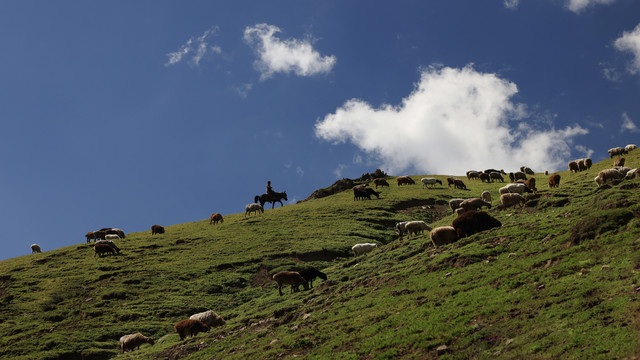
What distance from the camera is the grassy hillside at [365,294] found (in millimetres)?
12430

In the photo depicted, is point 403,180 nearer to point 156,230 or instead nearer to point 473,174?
point 473,174

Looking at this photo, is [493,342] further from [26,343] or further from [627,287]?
[26,343]

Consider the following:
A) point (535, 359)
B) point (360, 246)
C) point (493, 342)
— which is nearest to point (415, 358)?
point (493, 342)

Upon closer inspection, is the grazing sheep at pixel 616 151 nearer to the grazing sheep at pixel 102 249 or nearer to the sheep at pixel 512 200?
the sheep at pixel 512 200

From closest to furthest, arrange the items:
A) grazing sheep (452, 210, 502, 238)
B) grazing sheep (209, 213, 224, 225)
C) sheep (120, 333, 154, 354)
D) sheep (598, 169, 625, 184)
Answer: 1. grazing sheep (452, 210, 502, 238)
2. sheep (120, 333, 154, 354)
3. sheep (598, 169, 625, 184)
4. grazing sheep (209, 213, 224, 225)

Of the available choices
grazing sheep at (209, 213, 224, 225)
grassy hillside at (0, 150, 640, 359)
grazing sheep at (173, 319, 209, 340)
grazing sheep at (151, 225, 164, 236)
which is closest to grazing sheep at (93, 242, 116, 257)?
grassy hillside at (0, 150, 640, 359)

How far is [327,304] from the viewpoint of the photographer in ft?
72.1

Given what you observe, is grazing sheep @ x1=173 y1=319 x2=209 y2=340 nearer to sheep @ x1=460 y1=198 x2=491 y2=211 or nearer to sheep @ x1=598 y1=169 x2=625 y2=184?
sheep @ x1=460 y1=198 x2=491 y2=211

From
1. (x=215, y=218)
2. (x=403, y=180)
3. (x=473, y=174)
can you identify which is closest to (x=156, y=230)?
(x=215, y=218)

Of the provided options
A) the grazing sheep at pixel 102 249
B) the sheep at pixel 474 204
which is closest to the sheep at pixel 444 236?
the sheep at pixel 474 204

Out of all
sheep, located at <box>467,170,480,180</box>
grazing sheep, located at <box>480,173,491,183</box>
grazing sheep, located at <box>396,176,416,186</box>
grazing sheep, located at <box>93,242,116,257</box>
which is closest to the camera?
grazing sheep, located at <box>93,242,116,257</box>

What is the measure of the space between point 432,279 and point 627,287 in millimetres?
8622

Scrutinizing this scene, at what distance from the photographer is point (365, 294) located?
2167cm

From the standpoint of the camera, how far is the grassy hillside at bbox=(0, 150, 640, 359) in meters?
12.4
